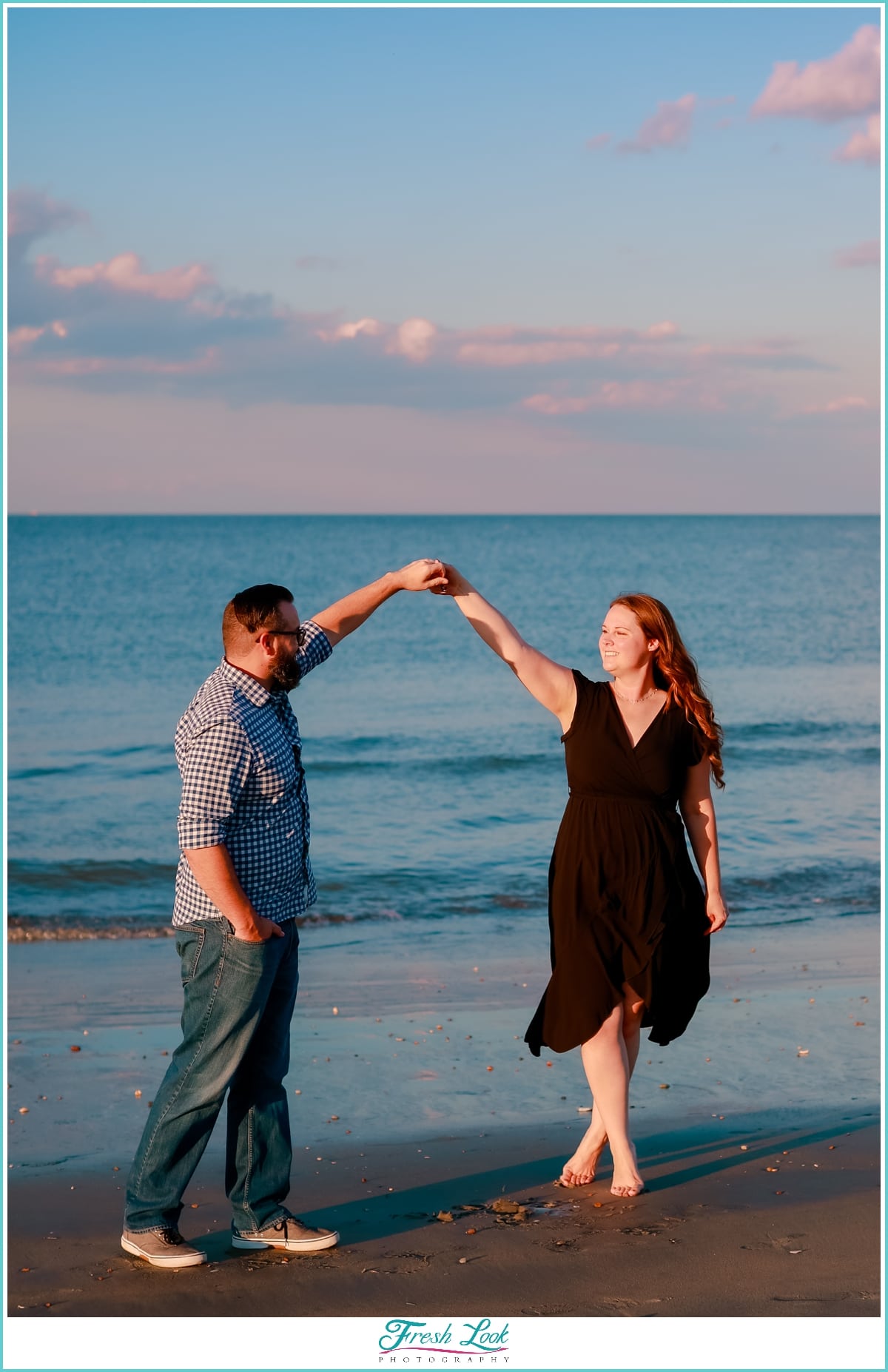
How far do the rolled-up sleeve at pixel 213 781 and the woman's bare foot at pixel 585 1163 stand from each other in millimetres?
1833

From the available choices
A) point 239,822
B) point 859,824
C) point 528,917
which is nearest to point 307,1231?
point 239,822

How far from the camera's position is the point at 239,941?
397 centimetres

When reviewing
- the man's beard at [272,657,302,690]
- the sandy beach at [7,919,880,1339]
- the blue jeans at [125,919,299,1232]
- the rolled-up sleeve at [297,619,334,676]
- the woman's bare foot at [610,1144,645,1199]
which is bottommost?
the sandy beach at [7,919,880,1339]

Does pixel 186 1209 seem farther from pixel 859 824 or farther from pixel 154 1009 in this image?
pixel 859 824

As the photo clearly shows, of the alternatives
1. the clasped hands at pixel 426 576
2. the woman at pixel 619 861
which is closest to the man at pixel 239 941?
the clasped hands at pixel 426 576

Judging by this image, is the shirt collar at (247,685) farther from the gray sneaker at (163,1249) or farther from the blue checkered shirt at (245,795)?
the gray sneaker at (163,1249)

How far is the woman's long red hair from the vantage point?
4625 mm

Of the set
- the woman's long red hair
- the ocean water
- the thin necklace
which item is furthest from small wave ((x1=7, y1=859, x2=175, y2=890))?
the woman's long red hair

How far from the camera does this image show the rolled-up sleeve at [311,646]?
430 centimetres

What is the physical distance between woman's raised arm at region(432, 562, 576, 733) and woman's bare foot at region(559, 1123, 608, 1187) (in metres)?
1.46

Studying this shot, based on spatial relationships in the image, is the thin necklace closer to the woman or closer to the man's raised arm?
the woman

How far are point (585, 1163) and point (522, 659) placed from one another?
182 centimetres

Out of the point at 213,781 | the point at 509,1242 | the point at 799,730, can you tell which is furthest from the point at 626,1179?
the point at 799,730

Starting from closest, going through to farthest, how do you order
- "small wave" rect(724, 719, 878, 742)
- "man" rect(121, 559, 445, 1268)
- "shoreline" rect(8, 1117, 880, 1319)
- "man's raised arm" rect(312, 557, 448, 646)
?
"shoreline" rect(8, 1117, 880, 1319) < "man" rect(121, 559, 445, 1268) < "man's raised arm" rect(312, 557, 448, 646) < "small wave" rect(724, 719, 878, 742)
